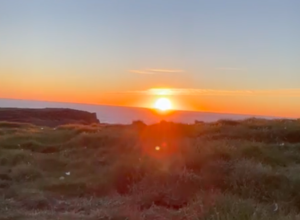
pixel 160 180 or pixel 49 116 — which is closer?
pixel 160 180

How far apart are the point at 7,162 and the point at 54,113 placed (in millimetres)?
34738

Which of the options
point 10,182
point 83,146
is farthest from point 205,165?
point 83,146

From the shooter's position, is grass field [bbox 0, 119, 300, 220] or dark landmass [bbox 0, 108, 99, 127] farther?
dark landmass [bbox 0, 108, 99, 127]

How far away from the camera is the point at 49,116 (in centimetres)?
4550

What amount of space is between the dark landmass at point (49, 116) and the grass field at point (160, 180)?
27.8 m

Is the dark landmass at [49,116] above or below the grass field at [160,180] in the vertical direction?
above

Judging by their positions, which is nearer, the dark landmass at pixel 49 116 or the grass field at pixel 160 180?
the grass field at pixel 160 180

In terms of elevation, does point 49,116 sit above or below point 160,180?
above

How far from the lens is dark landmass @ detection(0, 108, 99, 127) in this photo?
41938mm

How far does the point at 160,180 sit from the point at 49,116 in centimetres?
3855

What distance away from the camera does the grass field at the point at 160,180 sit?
6.57 metres

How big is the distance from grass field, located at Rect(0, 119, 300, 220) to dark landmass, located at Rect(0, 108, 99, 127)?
27.8 metres

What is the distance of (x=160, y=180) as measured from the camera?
8.67 meters

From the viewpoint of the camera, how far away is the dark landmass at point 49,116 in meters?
41.9
